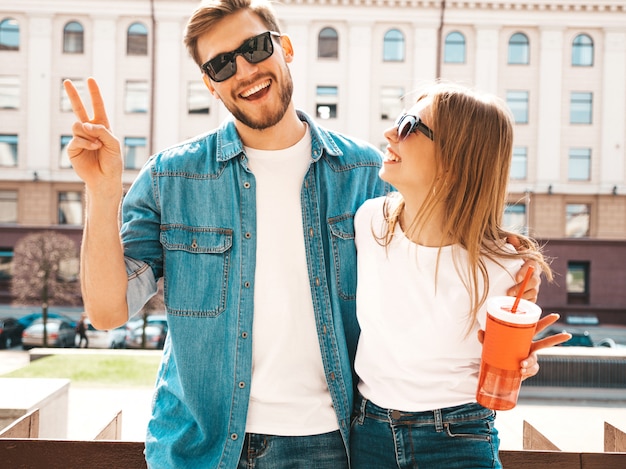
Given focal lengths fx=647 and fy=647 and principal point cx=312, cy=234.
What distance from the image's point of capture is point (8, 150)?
85.6ft

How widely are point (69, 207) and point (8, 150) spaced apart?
3.43 m

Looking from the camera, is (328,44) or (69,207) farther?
(328,44)

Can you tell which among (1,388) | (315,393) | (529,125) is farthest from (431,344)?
(529,125)

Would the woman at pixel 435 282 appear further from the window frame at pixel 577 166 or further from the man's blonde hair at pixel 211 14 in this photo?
the window frame at pixel 577 166

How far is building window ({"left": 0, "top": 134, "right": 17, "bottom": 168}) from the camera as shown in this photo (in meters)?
26.0

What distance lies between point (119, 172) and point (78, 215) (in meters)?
25.9

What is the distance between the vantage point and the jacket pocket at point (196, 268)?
6.46 ft

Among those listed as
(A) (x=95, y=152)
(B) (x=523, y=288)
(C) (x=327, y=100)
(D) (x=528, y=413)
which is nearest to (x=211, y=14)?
(A) (x=95, y=152)

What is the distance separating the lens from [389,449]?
6.00 ft

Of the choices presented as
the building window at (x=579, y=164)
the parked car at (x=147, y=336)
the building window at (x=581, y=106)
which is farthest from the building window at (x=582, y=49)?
the parked car at (x=147, y=336)

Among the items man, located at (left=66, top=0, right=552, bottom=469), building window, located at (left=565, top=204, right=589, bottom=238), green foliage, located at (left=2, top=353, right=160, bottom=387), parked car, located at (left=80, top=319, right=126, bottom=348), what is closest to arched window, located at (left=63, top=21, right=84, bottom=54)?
parked car, located at (left=80, top=319, right=126, bottom=348)

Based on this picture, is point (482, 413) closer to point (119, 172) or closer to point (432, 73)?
point (119, 172)

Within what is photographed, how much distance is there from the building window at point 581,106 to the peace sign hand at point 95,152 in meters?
27.1

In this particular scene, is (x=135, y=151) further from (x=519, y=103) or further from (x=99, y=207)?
(x=99, y=207)
